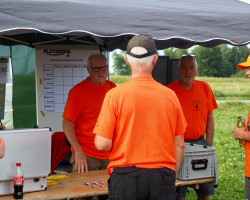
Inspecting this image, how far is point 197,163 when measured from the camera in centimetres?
352

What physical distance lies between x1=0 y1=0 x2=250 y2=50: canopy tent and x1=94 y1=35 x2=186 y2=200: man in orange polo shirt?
0.71 meters

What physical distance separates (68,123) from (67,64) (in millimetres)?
1928

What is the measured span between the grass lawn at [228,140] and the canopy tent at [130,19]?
10.2 feet

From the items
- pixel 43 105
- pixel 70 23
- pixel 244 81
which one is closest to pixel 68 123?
pixel 70 23

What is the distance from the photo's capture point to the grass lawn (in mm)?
6586

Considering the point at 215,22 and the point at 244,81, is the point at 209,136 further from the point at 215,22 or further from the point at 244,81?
the point at 244,81

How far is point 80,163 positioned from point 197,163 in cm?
103

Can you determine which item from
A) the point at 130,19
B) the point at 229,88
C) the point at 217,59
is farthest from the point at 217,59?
the point at 130,19

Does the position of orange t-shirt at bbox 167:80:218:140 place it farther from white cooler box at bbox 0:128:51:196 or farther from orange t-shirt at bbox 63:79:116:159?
white cooler box at bbox 0:128:51:196

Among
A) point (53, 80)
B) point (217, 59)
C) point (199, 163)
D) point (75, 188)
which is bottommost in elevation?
point (75, 188)

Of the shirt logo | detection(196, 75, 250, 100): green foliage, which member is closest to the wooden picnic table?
the shirt logo

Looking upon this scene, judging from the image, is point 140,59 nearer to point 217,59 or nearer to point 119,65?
point 119,65

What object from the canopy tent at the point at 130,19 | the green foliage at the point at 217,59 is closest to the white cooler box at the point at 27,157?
the canopy tent at the point at 130,19

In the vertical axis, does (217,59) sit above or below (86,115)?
above
